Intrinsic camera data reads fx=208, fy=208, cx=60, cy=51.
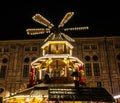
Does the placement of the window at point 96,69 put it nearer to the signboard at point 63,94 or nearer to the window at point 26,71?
the window at point 26,71

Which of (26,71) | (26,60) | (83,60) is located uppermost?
(26,60)

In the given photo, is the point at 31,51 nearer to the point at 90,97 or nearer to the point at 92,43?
the point at 92,43

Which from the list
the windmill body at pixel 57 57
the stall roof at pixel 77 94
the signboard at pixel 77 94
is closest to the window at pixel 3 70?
the windmill body at pixel 57 57

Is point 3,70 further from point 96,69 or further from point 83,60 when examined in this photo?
point 96,69

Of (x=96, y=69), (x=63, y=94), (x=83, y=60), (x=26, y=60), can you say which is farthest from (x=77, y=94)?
(x=26, y=60)

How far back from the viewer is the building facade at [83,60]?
29.6 m

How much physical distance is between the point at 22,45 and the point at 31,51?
1799 millimetres

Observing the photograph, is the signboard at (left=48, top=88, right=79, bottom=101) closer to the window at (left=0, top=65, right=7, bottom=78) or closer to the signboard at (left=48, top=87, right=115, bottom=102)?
the signboard at (left=48, top=87, right=115, bottom=102)

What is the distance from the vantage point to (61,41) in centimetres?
1511

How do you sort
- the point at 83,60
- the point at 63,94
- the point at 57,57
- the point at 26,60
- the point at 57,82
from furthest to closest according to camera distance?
the point at 26,60 → the point at 83,60 → the point at 57,57 → the point at 57,82 → the point at 63,94

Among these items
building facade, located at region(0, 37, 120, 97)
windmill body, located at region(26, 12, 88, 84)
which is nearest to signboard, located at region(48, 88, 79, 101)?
windmill body, located at region(26, 12, 88, 84)

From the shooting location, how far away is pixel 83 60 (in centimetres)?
3112

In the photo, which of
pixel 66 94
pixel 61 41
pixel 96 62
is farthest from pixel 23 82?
pixel 66 94

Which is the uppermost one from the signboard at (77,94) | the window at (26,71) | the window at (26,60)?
the window at (26,60)
